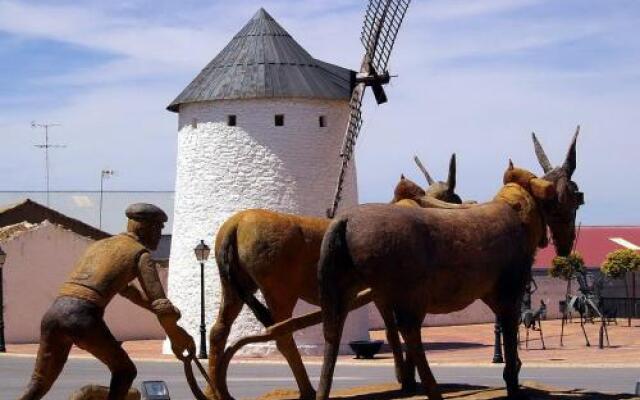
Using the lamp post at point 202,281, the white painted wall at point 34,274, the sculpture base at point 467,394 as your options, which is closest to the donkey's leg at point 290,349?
the sculpture base at point 467,394

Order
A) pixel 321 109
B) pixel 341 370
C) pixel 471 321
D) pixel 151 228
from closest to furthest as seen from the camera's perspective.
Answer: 1. pixel 151 228
2. pixel 341 370
3. pixel 321 109
4. pixel 471 321

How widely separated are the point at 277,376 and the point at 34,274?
15993mm

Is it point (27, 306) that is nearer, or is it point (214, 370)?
point (214, 370)

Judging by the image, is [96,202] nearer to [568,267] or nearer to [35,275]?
[35,275]

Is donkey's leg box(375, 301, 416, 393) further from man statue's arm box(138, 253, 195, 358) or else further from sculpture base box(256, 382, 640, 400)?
man statue's arm box(138, 253, 195, 358)

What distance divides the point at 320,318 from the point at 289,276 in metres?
1.64

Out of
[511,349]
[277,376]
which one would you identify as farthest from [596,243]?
[511,349]

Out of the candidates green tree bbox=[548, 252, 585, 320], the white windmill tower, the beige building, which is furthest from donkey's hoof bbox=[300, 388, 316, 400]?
green tree bbox=[548, 252, 585, 320]

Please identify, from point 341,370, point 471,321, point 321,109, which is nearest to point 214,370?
point 341,370

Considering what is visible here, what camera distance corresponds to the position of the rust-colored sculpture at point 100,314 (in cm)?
947

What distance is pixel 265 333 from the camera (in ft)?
32.0

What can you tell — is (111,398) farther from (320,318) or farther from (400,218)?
(400,218)

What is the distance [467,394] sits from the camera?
10.3 meters

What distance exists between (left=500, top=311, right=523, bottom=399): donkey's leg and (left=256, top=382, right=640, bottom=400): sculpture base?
0.13m
